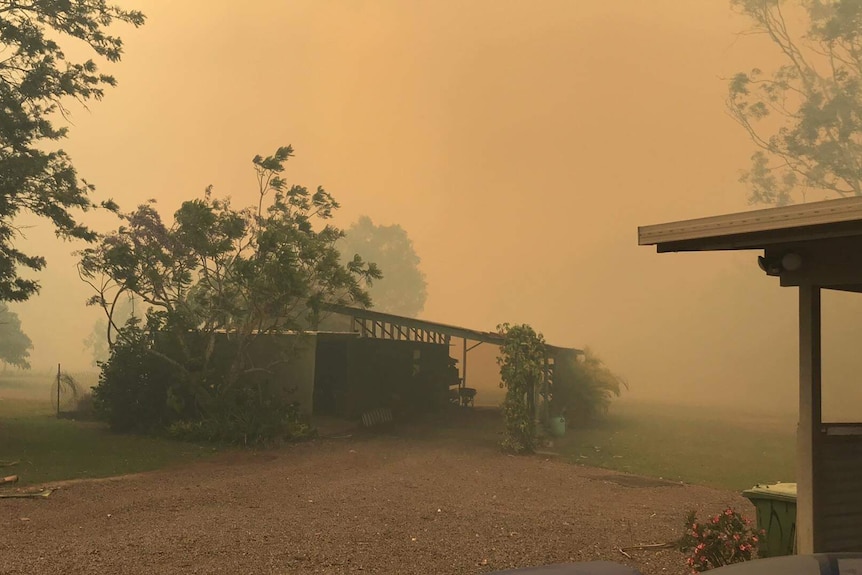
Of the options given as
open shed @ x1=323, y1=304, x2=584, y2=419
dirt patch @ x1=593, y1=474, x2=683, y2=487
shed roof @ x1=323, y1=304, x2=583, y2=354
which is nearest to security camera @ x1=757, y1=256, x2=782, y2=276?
dirt patch @ x1=593, y1=474, x2=683, y2=487

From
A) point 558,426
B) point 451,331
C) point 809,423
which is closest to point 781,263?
point 809,423

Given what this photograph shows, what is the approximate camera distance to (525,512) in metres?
10.4

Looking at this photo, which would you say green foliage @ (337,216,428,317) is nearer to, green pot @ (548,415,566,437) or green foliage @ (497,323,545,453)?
green pot @ (548,415,566,437)

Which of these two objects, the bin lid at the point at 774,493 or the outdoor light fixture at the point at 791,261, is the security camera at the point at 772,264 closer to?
the outdoor light fixture at the point at 791,261

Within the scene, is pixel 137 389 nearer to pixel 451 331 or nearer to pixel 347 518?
pixel 451 331

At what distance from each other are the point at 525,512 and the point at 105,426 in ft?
48.3

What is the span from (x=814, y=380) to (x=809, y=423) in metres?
0.36

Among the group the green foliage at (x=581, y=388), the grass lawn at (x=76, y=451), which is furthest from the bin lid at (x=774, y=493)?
the green foliage at (x=581, y=388)

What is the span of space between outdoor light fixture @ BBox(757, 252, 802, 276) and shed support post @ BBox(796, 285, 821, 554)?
0.26 meters

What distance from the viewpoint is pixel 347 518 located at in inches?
387

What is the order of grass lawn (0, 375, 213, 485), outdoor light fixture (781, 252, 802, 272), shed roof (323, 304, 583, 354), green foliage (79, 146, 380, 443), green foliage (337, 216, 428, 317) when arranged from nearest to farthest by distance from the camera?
outdoor light fixture (781, 252, 802, 272) < grass lawn (0, 375, 213, 485) < green foliage (79, 146, 380, 443) < shed roof (323, 304, 583, 354) < green foliage (337, 216, 428, 317)

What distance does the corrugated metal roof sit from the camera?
15.2 ft

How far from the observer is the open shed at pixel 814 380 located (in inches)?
209

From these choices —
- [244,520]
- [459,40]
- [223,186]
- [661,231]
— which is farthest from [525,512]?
[223,186]
